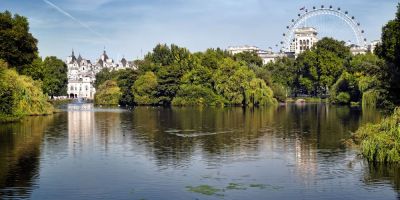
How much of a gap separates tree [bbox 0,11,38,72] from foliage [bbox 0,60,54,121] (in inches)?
153

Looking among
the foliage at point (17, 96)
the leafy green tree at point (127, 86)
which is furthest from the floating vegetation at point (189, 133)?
the leafy green tree at point (127, 86)

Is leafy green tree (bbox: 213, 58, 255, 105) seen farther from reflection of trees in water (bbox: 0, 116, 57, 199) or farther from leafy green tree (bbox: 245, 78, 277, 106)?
reflection of trees in water (bbox: 0, 116, 57, 199)

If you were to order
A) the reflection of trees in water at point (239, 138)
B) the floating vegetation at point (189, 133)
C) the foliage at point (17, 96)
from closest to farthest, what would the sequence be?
1. the reflection of trees in water at point (239, 138)
2. the floating vegetation at point (189, 133)
3. the foliage at point (17, 96)

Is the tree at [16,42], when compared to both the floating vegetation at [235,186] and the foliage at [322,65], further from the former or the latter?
the foliage at [322,65]

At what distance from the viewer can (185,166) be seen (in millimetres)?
28953

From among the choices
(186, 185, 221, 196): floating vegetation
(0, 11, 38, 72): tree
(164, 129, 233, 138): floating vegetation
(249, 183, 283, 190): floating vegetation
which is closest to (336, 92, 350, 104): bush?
(0, 11, 38, 72): tree

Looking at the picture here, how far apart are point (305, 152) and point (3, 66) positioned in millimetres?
31610

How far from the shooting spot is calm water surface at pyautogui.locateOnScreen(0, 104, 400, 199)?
23078mm

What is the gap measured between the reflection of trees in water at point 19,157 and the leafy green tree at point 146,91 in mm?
60058

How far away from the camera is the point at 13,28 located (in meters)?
66.4

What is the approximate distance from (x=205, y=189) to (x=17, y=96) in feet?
123

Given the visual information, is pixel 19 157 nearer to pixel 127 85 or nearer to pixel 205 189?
pixel 205 189

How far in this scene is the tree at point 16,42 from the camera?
64.8 metres

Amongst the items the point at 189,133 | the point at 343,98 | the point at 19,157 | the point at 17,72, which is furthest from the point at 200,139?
the point at 343,98
